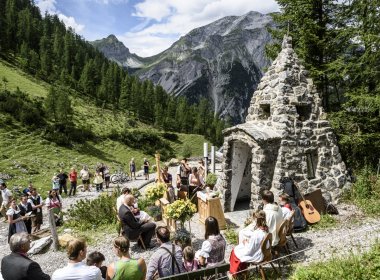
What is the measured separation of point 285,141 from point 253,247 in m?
6.04

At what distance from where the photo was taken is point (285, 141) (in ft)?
39.7

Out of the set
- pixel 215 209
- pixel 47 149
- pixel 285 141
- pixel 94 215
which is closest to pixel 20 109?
pixel 47 149

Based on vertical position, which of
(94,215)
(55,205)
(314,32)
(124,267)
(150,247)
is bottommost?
(150,247)

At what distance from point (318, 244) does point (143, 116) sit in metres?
74.6

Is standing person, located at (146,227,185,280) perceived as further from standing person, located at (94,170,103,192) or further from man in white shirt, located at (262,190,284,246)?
standing person, located at (94,170,103,192)

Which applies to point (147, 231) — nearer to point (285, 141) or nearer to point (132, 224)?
point (132, 224)

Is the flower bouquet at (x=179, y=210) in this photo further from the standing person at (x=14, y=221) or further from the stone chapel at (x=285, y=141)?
the standing person at (x=14, y=221)

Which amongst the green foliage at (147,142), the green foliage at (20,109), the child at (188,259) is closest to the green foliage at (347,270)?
the child at (188,259)

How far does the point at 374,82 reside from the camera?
47.3ft

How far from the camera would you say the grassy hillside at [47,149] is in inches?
1293

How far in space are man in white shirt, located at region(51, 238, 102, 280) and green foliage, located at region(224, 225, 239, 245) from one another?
6.08 metres

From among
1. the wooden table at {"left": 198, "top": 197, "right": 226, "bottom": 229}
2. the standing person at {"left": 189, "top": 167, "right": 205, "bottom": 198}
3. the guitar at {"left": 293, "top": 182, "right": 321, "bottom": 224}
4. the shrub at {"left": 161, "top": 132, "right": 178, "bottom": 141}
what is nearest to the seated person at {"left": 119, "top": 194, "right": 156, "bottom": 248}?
the wooden table at {"left": 198, "top": 197, "right": 226, "bottom": 229}

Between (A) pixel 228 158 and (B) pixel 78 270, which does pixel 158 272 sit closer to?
(B) pixel 78 270

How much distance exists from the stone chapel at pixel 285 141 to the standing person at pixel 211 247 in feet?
18.3
